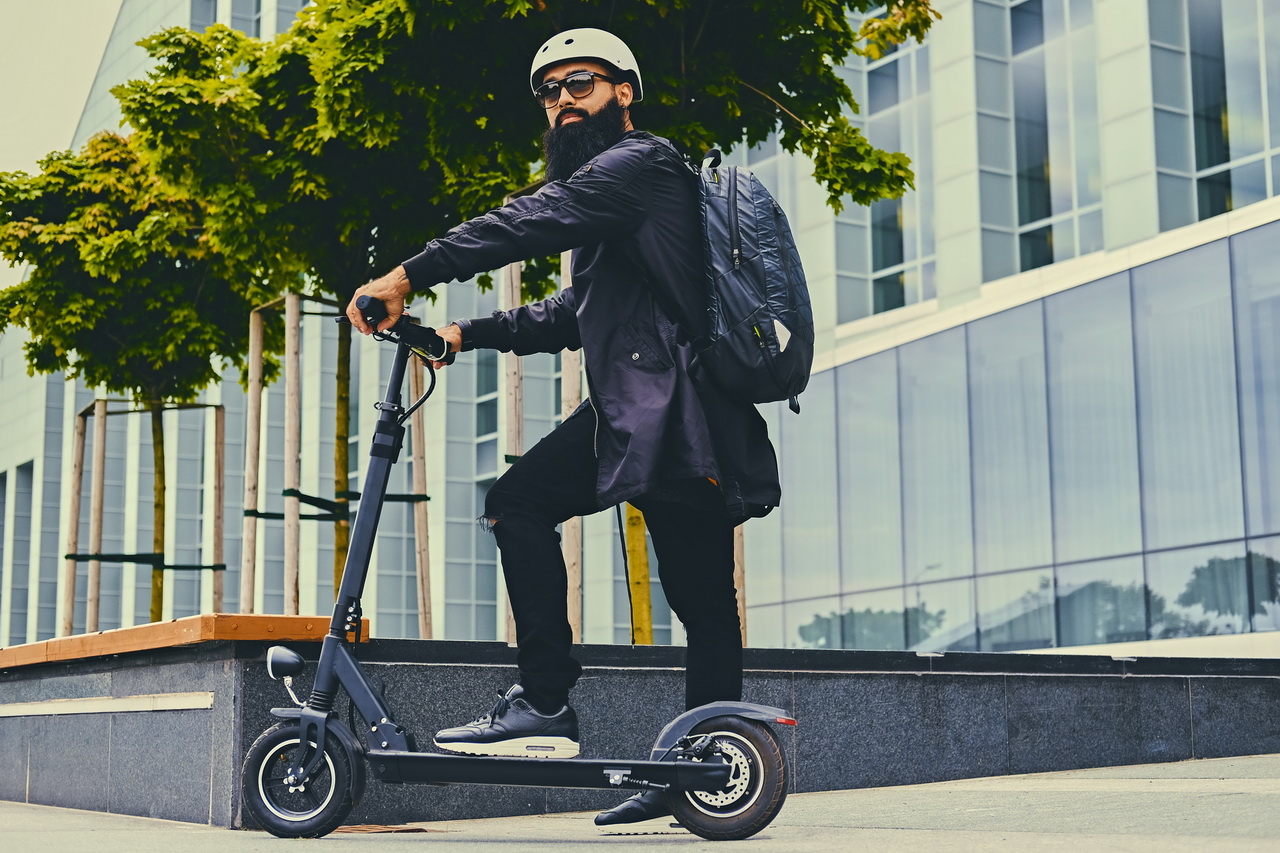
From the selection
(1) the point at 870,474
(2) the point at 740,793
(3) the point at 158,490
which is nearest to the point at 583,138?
(2) the point at 740,793

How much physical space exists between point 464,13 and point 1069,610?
1675cm

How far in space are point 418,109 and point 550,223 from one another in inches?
217

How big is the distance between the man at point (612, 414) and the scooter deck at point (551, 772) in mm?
42

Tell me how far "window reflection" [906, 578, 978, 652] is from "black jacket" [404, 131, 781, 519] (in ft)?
67.2

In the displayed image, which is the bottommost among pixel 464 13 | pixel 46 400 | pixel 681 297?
pixel 681 297

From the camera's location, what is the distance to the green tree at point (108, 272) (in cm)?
1313

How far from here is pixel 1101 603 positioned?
22.1 m

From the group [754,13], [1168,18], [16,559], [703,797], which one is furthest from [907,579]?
[16,559]

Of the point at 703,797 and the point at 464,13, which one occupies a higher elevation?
the point at 464,13

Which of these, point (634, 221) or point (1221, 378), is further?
point (1221, 378)

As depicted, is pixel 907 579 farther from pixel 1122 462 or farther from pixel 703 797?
pixel 703 797

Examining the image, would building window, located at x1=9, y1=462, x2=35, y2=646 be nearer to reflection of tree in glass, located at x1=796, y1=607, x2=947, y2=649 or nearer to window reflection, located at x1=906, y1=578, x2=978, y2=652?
reflection of tree in glass, located at x1=796, y1=607, x2=947, y2=649

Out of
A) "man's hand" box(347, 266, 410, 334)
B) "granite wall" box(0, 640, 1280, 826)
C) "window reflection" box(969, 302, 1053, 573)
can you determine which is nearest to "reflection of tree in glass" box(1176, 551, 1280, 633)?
"window reflection" box(969, 302, 1053, 573)

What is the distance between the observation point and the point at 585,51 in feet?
13.6
